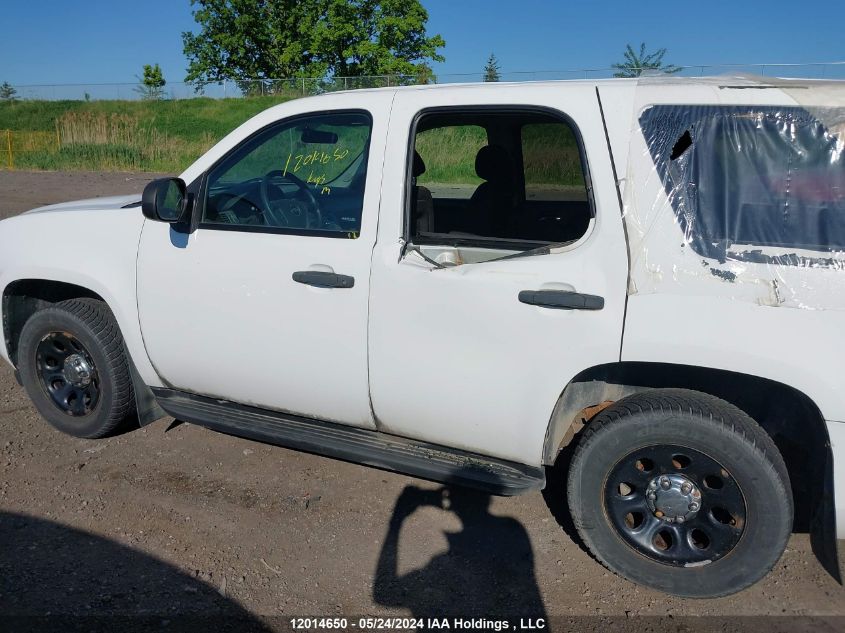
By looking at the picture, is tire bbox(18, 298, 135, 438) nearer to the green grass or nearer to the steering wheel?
the steering wheel

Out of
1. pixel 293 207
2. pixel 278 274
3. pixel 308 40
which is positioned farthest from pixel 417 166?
pixel 308 40

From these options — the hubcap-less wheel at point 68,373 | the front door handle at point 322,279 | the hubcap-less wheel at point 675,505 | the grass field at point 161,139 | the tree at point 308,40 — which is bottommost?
the hubcap-less wheel at point 675,505

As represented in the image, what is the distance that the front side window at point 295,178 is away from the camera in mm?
3449

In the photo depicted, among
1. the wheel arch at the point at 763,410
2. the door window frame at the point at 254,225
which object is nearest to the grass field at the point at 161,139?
the door window frame at the point at 254,225

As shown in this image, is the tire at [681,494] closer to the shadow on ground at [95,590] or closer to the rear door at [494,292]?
the rear door at [494,292]

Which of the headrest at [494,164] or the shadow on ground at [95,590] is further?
the headrest at [494,164]

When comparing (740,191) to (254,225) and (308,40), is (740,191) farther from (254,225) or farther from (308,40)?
(308,40)

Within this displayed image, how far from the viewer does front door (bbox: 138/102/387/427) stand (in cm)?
330

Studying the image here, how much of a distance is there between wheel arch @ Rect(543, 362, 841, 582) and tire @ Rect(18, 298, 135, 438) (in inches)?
96.5

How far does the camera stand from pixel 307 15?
51.0m

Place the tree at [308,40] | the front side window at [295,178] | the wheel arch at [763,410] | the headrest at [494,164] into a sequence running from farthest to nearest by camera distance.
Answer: the tree at [308,40]
the headrest at [494,164]
the front side window at [295,178]
the wheel arch at [763,410]

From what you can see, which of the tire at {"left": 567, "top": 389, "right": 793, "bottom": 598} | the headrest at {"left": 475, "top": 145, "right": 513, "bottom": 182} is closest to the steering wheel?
the headrest at {"left": 475, "top": 145, "right": 513, "bottom": 182}

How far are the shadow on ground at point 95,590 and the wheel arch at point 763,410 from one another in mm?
1542

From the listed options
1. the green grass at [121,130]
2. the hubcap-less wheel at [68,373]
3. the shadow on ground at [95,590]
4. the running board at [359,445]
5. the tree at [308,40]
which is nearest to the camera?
the shadow on ground at [95,590]
